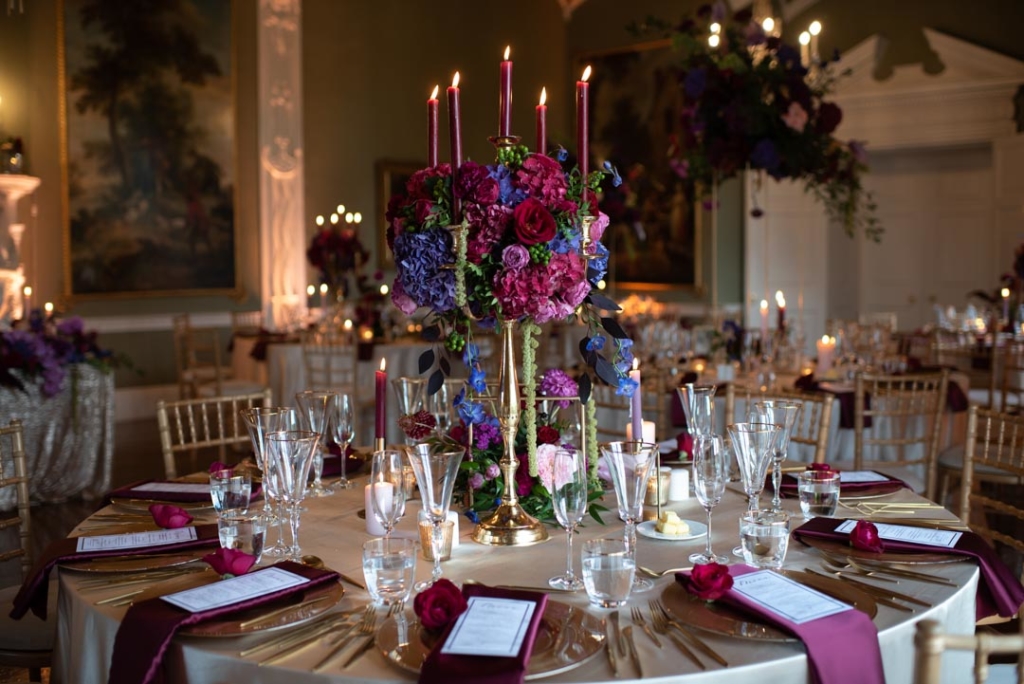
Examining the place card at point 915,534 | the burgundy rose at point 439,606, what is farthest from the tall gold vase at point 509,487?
the place card at point 915,534

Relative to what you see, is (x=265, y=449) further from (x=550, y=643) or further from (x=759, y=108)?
(x=759, y=108)

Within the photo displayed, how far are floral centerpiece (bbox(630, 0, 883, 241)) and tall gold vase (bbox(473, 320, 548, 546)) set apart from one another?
3002mm

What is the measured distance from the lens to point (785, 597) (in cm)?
166

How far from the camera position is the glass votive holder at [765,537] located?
1803mm

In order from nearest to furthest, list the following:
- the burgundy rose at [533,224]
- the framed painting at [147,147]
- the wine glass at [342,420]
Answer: the burgundy rose at [533,224], the wine glass at [342,420], the framed painting at [147,147]

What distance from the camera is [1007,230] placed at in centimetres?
905

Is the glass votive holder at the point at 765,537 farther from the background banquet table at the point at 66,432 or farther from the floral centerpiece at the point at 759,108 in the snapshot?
the background banquet table at the point at 66,432

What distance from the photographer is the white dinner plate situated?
213cm

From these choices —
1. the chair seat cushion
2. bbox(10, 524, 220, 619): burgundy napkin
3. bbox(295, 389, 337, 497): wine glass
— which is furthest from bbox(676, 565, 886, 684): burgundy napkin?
the chair seat cushion

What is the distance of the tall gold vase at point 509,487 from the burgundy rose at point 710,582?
532 millimetres

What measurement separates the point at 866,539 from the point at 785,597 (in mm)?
396

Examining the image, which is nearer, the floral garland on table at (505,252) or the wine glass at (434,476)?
the wine glass at (434,476)

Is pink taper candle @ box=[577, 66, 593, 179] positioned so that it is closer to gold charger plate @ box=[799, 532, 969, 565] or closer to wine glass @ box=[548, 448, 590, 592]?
wine glass @ box=[548, 448, 590, 592]

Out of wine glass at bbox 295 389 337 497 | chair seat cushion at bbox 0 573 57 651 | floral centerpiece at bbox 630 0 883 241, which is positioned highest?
floral centerpiece at bbox 630 0 883 241
